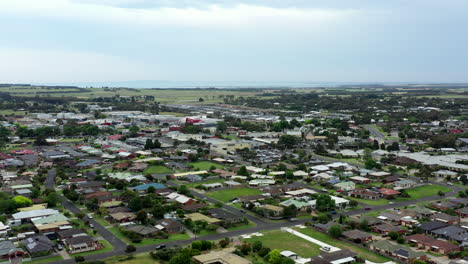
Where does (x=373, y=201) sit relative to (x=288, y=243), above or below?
below

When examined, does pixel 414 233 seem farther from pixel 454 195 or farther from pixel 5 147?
pixel 5 147

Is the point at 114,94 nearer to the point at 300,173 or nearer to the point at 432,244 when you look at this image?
the point at 300,173

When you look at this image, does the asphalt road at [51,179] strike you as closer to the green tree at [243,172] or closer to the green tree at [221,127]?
the green tree at [243,172]

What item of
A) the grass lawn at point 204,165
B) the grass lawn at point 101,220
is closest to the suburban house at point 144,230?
the grass lawn at point 101,220

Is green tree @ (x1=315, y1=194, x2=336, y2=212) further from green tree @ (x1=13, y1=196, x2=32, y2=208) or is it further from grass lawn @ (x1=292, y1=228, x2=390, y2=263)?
green tree @ (x1=13, y1=196, x2=32, y2=208)

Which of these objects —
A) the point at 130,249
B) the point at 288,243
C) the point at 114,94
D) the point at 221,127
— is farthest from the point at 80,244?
the point at 114,94
